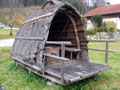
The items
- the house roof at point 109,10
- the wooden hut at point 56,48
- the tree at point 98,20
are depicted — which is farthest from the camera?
the house roof at point 109,10

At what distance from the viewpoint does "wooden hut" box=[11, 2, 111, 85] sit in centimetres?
404

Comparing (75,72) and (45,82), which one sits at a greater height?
(75,72)

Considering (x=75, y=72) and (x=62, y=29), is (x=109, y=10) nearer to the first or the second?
(x=62, y=29)

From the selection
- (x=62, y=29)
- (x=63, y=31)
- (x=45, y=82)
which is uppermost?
(x=62, y=29)

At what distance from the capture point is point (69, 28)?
626 centimetres

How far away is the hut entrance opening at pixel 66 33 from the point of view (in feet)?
18.7

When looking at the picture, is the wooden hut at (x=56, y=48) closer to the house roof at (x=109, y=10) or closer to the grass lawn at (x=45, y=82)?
the grass lawn at (x=45, y=82)

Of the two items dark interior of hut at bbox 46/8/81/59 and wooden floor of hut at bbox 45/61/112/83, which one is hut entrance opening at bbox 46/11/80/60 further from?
wooden floor of hut at bbox 45/61/112/83

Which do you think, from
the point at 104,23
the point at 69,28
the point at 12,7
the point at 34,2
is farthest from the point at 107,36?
the point at 34,2

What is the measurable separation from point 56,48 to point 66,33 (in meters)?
→ 1.38

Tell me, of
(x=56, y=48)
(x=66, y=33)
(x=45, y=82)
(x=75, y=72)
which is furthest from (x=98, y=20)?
(x=45, y=82)

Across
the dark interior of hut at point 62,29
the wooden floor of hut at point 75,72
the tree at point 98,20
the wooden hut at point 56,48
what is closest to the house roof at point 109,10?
the tree at point 98,20

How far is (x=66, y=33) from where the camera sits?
6.56m

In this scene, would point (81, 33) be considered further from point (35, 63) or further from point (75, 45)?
point (35, 63)
